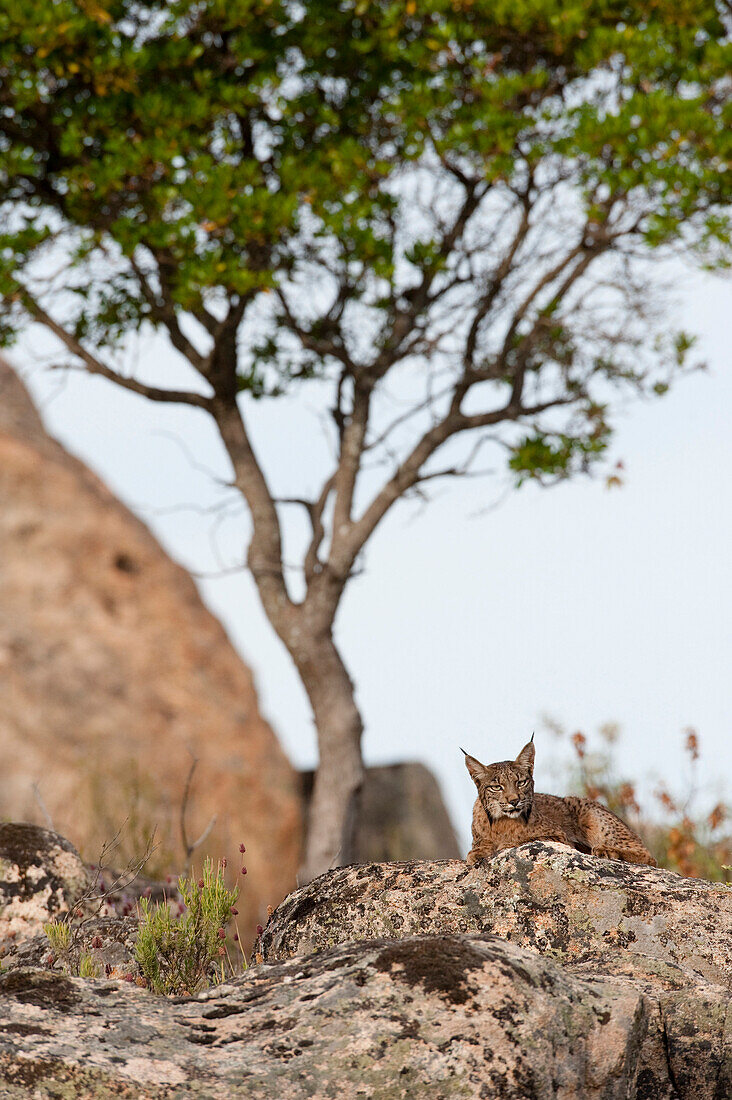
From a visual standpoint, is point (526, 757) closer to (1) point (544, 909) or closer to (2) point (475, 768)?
(2) point (475, 768)

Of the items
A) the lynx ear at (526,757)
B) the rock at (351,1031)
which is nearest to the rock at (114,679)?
the lynx ear at (526,757)

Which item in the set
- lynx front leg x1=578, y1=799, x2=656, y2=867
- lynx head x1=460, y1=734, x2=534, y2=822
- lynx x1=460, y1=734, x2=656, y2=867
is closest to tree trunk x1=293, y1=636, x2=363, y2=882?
lynx x1=460, y1=734, x2=656, y2=867

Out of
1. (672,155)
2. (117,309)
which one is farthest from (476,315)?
(117,309)

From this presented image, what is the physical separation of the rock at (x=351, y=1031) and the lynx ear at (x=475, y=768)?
1.59m

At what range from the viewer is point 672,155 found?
12.8 metres

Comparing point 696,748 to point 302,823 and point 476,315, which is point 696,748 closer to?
point 476,315

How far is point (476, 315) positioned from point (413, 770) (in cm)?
792

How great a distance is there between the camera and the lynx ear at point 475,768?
5.96 meters

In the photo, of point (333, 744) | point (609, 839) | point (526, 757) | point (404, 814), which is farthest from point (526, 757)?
point (404, 814)

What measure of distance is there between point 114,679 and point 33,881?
1073cm

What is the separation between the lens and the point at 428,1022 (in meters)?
3.91

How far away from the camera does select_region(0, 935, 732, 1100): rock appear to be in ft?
12.3

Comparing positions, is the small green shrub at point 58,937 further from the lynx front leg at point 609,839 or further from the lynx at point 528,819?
the lynx front leg at point 609,839

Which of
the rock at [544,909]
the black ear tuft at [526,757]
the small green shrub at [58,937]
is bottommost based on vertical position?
the small green shrub at [58,937]
